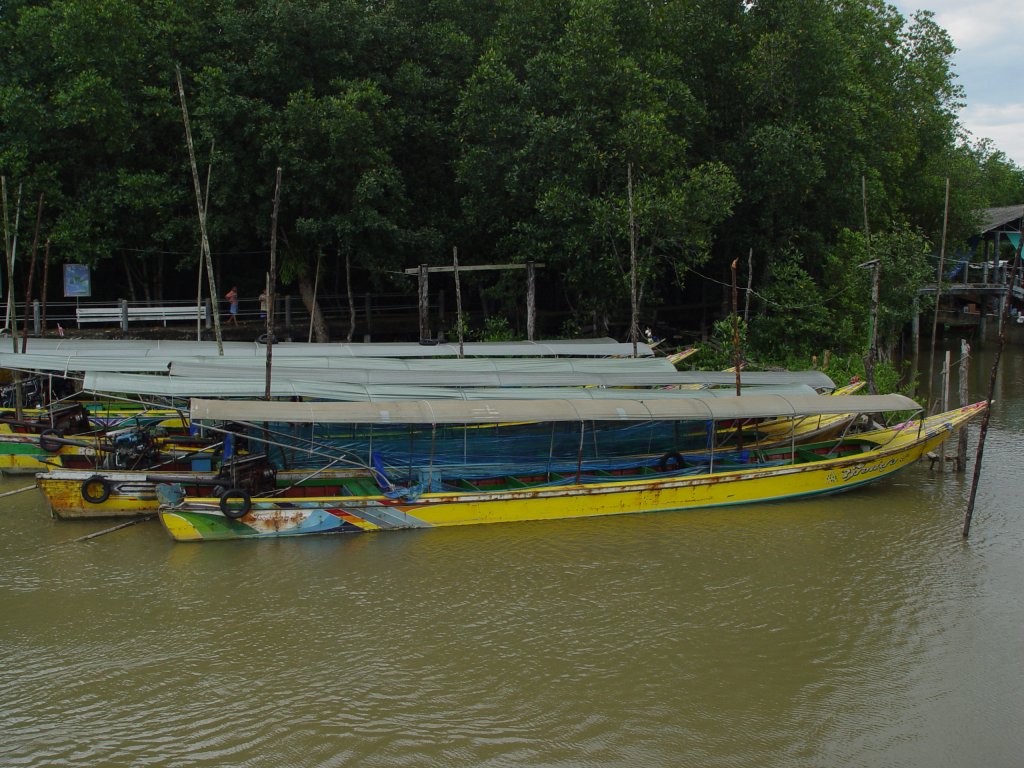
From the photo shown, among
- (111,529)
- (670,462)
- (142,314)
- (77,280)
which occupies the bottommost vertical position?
(111,529)

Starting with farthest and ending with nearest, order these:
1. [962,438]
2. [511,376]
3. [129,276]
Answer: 1. [129,276]
2. [962,438]
3. [511,376]

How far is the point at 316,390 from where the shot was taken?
1253 centimetres

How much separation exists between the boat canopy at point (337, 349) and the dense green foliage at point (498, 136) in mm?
2383

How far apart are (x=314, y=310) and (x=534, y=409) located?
11.8m

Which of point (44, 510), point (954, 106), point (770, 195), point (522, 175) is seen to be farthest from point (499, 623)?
point (954, 106)

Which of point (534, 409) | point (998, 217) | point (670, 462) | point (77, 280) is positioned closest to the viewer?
point (534, 409)

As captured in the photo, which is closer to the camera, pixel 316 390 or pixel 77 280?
pixel 316 390

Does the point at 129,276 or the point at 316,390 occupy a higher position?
the point at 129,276

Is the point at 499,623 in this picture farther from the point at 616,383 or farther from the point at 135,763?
the point at 616,383

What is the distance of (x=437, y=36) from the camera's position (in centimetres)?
2250

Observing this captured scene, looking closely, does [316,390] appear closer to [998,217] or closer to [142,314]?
[142,314]

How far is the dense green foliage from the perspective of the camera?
1969 cm

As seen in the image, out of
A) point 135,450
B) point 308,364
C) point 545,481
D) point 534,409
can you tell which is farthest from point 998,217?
point 135,450

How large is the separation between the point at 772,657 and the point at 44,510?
33.3 ft
